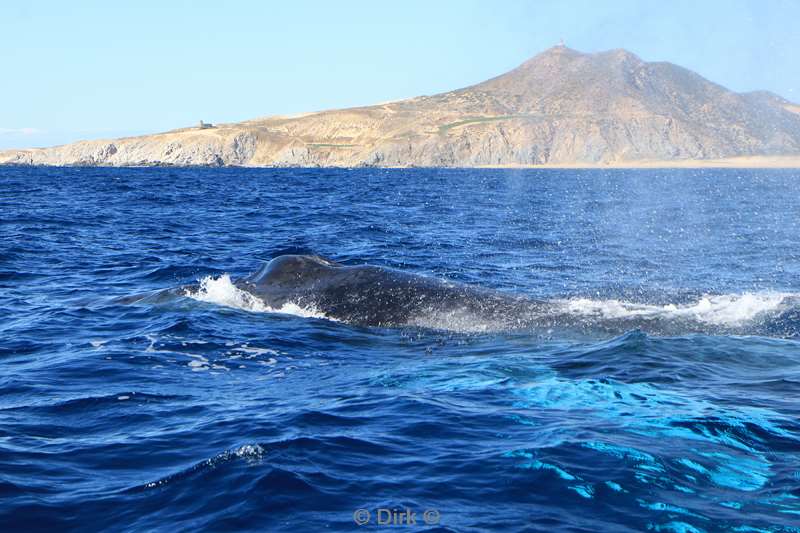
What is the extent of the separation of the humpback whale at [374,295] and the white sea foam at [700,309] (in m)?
1.04

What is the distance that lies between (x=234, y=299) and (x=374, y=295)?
117 inches

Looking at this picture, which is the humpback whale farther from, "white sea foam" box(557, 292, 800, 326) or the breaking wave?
"white sea foam" box(557, 292, 800, 326)

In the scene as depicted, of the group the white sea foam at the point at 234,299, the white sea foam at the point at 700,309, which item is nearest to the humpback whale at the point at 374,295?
the white sea foam at the point at 234,299

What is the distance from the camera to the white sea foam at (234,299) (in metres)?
14.3

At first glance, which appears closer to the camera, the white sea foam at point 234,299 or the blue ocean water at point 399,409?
the blue ocean water at point 399,409

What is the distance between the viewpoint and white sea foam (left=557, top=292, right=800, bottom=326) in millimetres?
13734

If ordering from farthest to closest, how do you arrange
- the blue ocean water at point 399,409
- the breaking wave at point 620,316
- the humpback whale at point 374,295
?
1. the humpback whale at point 374,295
2. the breaking wave at point 620,316
3. the blue ocean water at point 399,409

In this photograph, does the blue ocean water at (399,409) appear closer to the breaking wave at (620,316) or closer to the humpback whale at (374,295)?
the breaking wave at (620,316)

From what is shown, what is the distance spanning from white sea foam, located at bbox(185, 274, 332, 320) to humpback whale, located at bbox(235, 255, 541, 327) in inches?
3.9

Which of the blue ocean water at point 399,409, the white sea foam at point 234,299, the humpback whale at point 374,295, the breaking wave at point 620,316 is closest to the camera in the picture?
the blue ocean water at point 399,409

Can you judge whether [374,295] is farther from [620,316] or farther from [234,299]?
[620,316]

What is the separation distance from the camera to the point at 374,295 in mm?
14148

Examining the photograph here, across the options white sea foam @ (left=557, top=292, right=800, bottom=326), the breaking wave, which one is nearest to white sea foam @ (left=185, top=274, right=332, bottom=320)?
the breaking wave

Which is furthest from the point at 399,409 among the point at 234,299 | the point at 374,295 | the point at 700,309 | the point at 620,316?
the point at 700,309
